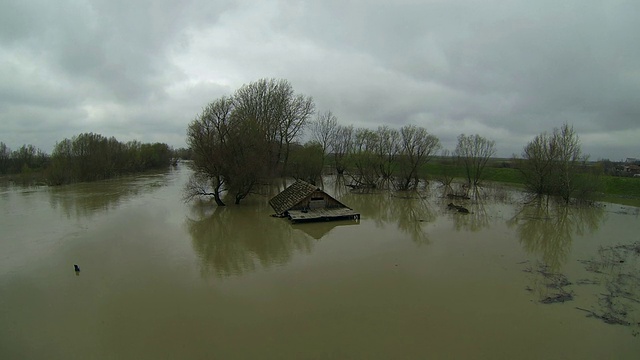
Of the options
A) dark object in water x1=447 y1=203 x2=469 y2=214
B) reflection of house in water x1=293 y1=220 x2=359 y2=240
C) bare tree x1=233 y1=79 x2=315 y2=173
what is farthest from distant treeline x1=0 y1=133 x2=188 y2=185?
dark object in water x1=447 y1=203 x2=469 y2=214

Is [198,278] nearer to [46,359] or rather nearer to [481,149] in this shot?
[46,359]

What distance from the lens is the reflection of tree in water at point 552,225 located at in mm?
13781

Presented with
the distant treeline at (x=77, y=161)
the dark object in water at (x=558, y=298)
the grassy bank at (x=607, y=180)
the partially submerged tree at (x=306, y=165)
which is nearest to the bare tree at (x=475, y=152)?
the grassy bank at (x=607, y=180)

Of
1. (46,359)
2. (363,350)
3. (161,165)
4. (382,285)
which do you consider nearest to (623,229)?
(382,285)

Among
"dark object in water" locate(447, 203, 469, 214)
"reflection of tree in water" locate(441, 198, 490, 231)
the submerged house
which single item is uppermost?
the submerged house

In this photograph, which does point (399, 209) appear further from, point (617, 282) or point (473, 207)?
point (617, 282)

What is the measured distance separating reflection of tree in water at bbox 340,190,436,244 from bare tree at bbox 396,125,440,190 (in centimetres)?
406

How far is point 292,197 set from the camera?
2033 centimetres

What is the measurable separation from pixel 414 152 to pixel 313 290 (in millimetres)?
31258

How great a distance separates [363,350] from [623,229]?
63.7 ft

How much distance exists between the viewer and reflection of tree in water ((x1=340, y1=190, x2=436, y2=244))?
1770 cm

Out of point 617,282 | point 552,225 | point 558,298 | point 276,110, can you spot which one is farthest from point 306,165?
point 558,298

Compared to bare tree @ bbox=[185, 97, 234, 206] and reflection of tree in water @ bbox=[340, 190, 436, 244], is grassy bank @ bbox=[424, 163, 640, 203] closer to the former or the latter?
reflection of tree in water @ bbox=[340, 190, 436, 244]

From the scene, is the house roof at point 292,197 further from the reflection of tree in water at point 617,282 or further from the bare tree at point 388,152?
the bare tree at point 388,152
